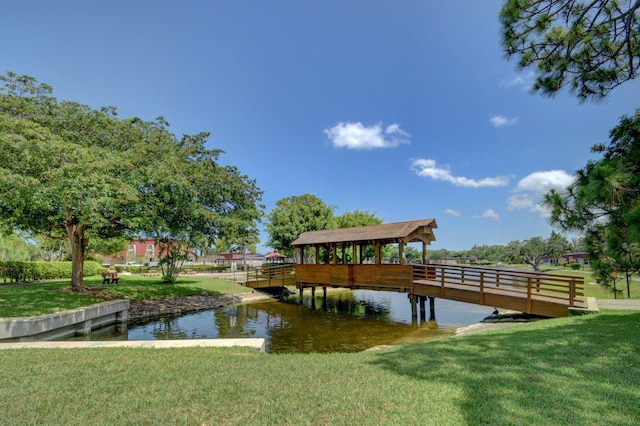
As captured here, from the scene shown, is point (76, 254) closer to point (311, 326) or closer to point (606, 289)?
point (311, 326)

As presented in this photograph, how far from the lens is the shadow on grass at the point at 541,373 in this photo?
3129 mm

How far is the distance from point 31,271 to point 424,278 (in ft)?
80.8

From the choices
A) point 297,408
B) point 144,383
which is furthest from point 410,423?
point 144,383

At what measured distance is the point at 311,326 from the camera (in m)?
13.8

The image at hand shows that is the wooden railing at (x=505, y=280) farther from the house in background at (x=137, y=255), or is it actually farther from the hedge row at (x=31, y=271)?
the house in background at (x=137, y=255)

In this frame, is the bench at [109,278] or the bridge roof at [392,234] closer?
the bridge roof at [392,234]

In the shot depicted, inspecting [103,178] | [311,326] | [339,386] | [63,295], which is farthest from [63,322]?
[339,386]

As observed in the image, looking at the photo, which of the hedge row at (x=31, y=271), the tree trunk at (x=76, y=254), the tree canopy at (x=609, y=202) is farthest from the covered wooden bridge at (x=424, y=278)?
the hedge row at (x=31, y=271)

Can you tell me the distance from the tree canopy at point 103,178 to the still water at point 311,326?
411 cm

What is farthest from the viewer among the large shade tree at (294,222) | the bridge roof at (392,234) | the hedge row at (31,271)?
the large shade tree at (294,222)

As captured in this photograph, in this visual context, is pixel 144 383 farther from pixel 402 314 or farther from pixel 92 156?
pixel 402 314

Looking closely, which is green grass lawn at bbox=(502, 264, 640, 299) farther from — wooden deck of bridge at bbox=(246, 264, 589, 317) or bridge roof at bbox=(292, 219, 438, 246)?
bridge roof at bbox=(292, 219, 438, 246)

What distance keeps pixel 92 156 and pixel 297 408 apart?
39.7 feet

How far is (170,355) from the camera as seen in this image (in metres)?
5.83
